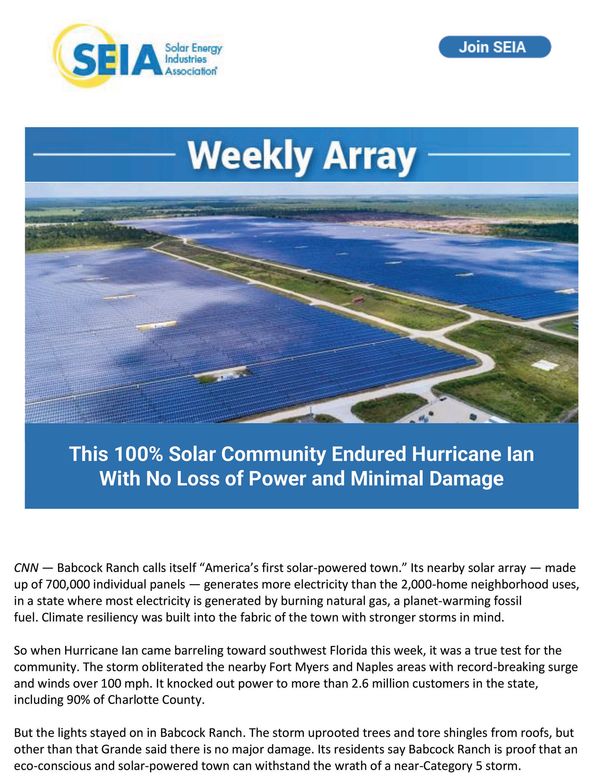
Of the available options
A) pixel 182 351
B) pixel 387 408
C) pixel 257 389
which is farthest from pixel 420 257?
pixel 257 389

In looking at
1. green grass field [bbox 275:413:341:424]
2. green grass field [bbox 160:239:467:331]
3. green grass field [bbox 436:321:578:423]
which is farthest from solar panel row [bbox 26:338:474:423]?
green grass field [bbox 160:239:467:331]

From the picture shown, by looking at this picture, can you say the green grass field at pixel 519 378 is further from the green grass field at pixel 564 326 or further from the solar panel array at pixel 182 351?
the solar panel array at pixel 182 351

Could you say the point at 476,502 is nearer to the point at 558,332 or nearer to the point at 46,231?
the point at 558,332

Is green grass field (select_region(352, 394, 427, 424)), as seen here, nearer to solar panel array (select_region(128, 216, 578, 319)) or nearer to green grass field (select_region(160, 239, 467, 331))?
green grass field (select_region(160, 239, 467, 331))

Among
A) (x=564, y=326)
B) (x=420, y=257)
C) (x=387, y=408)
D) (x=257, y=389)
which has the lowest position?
(x=387, y=408)

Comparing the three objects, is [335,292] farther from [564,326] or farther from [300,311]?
[564,326]

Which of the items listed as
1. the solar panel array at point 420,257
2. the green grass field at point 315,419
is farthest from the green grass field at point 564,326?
the green grass field at point 315,419
